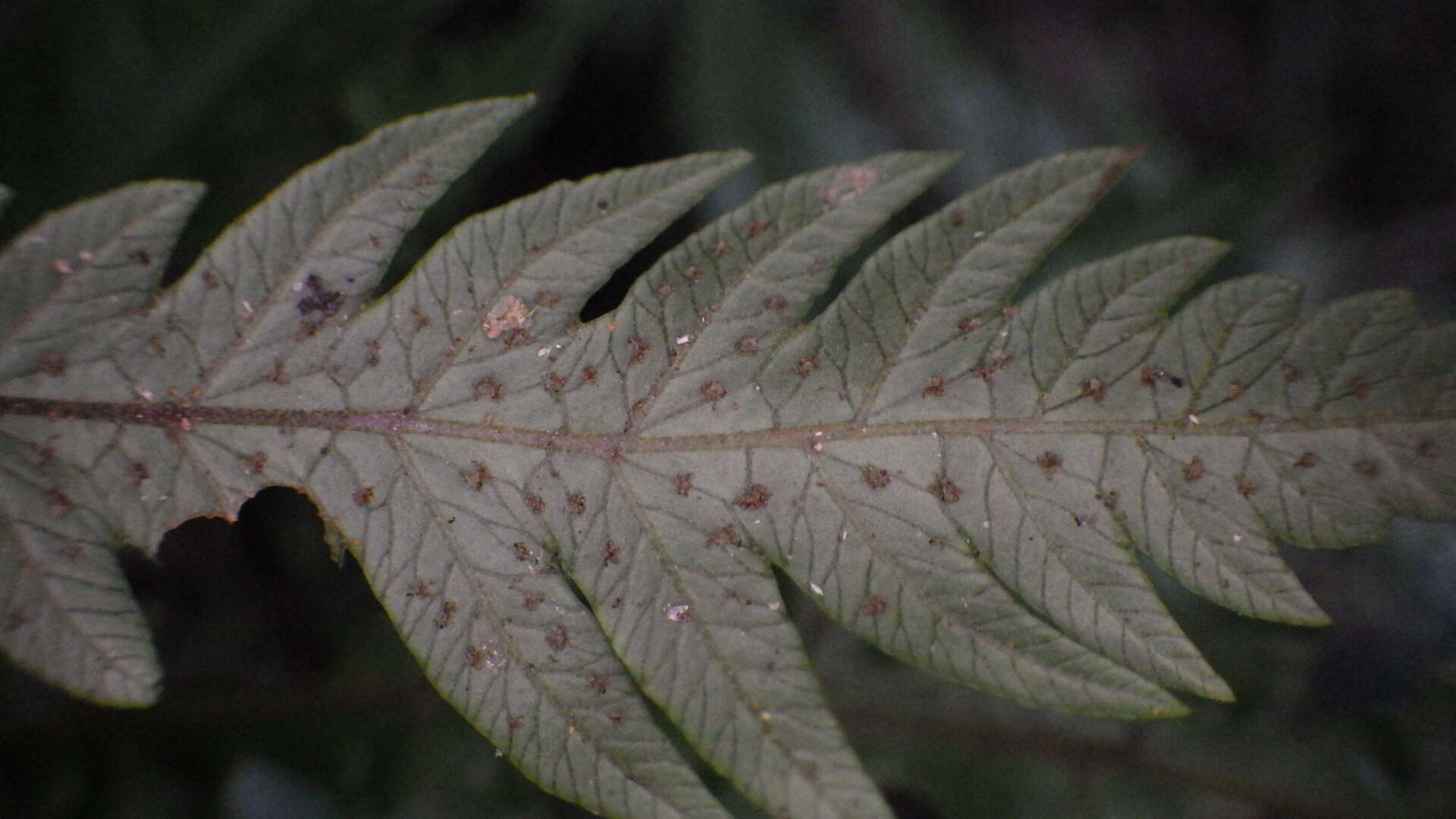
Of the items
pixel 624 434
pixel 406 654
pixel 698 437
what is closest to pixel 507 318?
pixel 624 434

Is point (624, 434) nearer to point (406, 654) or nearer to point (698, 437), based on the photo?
point (698, 437)

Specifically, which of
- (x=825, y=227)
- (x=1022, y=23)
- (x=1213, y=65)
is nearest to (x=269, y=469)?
(x=825, y=227)

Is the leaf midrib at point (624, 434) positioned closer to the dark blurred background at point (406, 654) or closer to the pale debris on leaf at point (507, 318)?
the pale debris on leaf at point (507, 318)

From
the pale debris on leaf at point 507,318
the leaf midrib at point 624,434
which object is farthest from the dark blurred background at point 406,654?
the pale debris on leaf at point 507,318

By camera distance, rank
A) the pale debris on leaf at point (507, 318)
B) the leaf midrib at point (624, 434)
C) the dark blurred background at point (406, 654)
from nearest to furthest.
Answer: the leaf midrib at point (624, 434) < the pale debris on leaf at point (507, 318) < the dark blurred background at point (406, 654)

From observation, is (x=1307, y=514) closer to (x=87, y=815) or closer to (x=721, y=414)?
(x=721, y=414)

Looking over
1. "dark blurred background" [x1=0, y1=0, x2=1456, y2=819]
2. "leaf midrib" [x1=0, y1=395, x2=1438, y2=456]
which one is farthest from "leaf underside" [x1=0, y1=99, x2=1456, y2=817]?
"dark blurred background" [x1=0, y1=0, x2=1456, y2=819]
